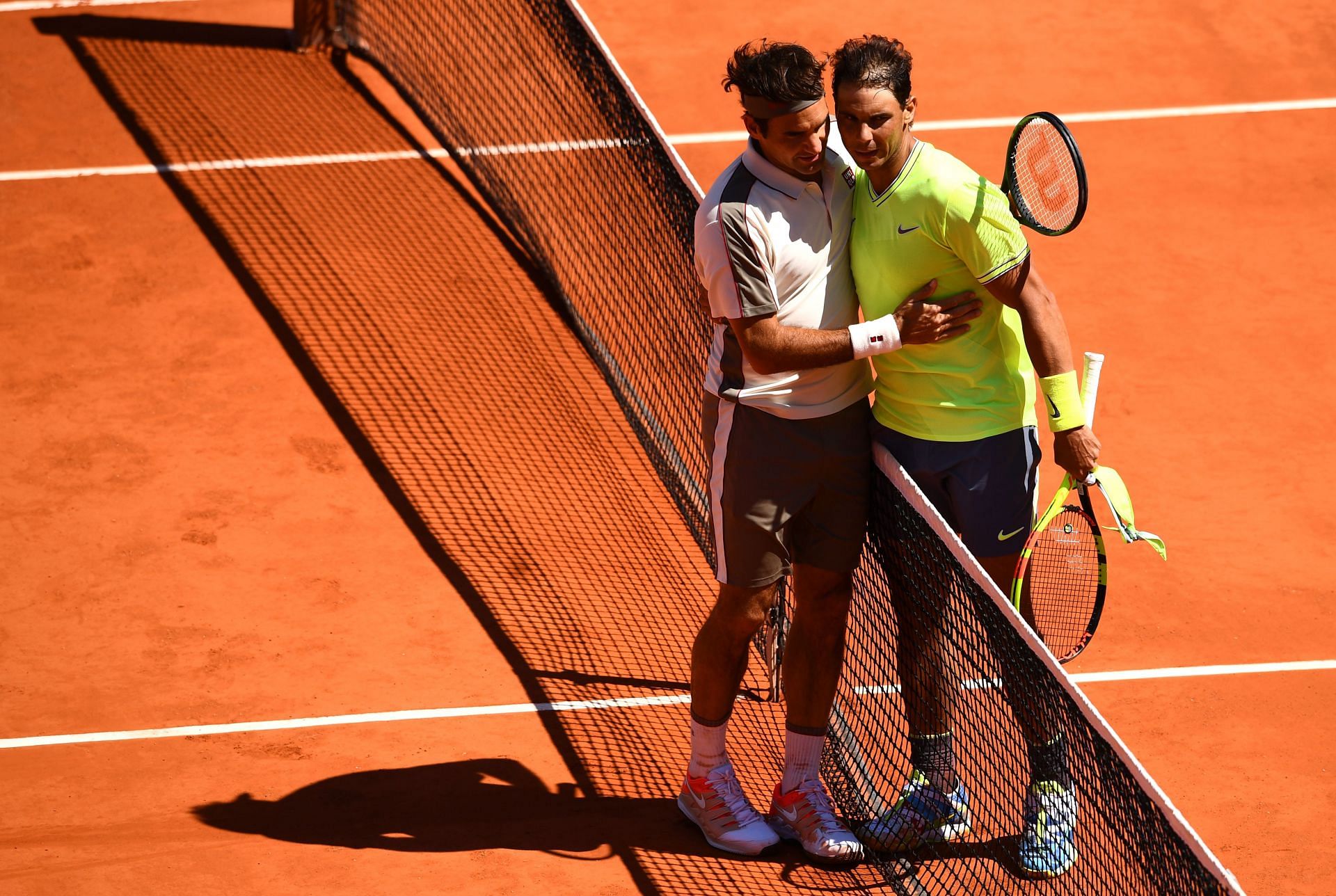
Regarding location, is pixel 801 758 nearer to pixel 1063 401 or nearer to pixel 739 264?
pixel 1063 401

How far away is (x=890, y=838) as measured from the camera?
16.7 feet

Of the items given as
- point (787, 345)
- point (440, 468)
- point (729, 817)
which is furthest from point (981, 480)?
point (440, 468)

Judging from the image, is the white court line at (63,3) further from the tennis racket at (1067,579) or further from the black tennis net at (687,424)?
the tennis racket at (1067,579)

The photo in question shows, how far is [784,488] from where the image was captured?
185 inches

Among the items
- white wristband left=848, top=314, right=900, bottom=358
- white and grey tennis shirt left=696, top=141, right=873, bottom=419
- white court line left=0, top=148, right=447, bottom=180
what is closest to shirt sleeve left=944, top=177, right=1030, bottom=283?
white wristband left=848, top=314, right=900, bottom=358

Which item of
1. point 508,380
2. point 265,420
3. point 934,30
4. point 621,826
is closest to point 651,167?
point 508,380

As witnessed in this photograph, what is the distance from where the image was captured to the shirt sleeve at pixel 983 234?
170 inches

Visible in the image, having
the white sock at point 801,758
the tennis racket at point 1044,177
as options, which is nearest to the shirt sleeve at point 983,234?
the tennis racket at point 1044,177

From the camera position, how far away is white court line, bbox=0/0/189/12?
10.7 metres

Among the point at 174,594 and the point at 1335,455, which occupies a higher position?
the point at 1335,455

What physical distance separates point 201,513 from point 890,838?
3415mm

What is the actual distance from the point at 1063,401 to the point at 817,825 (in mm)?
1605

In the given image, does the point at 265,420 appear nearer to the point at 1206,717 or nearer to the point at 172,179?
the point at 172,179

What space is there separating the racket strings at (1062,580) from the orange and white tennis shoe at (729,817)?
1.09 m
